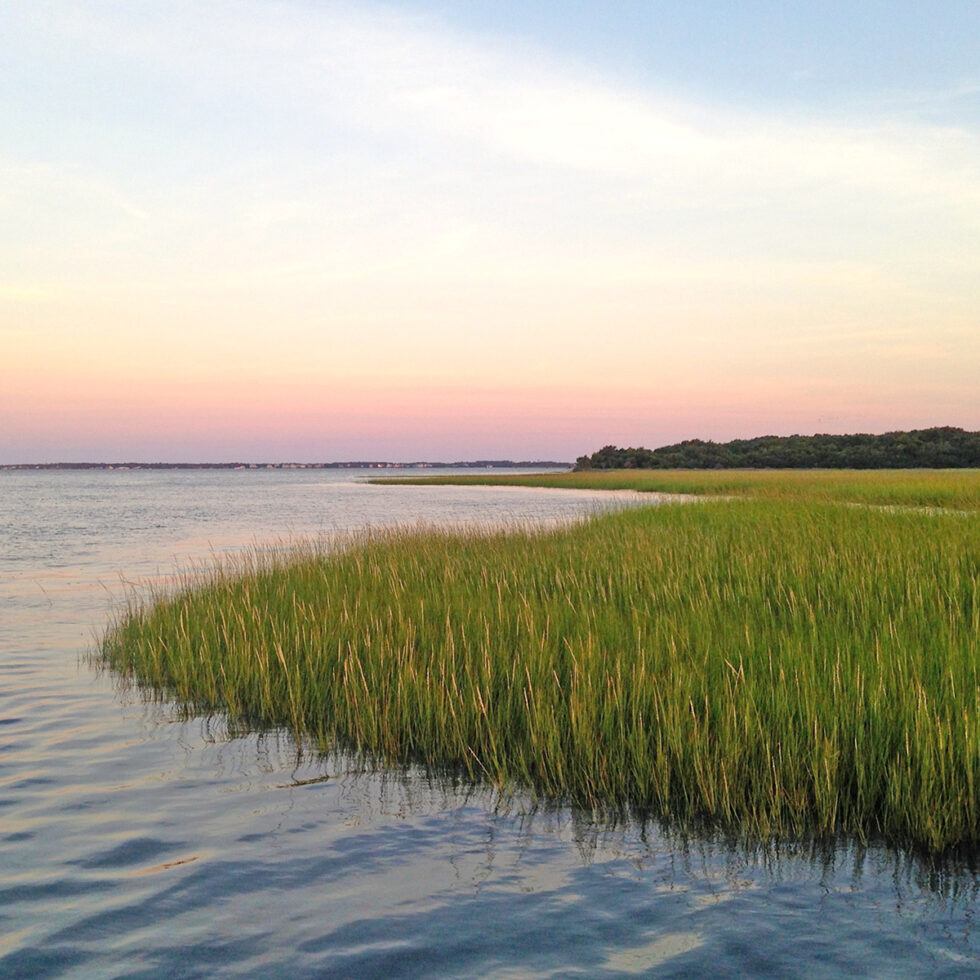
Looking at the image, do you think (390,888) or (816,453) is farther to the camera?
(816,453)

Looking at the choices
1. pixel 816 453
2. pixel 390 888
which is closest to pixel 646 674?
pixel 390 888

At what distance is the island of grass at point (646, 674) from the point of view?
5285mm

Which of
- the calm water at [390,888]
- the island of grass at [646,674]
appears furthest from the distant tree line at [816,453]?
the calm water at [390,888]

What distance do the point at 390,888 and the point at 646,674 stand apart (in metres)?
2.97

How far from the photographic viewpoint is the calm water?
392cm

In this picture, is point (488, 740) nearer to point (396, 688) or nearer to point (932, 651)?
point (396, 688)

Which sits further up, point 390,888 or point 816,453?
point 816,453

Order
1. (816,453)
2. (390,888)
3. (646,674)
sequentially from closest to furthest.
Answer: (390,888)
(646,674)
(816,453)

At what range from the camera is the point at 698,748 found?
5.46m

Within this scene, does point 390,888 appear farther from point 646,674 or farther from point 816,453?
point 816,453

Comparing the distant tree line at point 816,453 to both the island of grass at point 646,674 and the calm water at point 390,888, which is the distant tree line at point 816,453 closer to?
the island of grass at point 646,674

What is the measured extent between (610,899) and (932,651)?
13.8 feet

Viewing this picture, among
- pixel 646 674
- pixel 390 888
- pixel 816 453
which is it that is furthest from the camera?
pixel 816 453

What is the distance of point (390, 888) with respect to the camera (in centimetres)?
459
